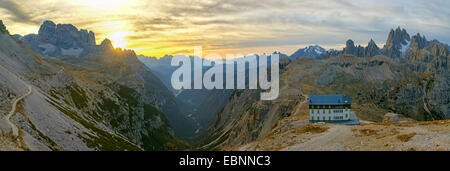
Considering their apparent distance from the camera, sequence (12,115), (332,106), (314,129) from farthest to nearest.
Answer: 1. (332,106)
2. (12,115)
3. (314,129)

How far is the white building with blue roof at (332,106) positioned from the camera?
9688 cm

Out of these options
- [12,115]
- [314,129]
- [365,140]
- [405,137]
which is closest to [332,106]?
[314,129]

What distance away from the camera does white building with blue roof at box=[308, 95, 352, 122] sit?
318ft

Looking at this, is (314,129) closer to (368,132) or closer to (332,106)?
(368,132)

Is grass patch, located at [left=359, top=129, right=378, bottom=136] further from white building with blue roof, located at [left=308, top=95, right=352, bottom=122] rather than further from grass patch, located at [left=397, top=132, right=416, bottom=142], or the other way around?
white building with blue roof, located at [left=308, top=95, right=352, bottom=122]

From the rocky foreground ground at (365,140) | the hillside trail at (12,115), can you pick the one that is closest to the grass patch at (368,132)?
the rocky foreground ground at (365,140)

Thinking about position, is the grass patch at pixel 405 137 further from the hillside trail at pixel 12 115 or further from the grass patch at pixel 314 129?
the hillside trail at pixel 12 115

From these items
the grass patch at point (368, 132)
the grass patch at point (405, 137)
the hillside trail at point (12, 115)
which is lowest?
the grass patch at point (368, 132)

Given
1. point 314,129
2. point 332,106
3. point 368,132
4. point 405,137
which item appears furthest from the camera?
point 332,106

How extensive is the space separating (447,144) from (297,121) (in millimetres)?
67636

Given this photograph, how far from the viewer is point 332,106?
97.1 meters
